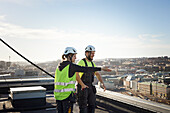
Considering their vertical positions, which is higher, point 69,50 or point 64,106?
point 69,50

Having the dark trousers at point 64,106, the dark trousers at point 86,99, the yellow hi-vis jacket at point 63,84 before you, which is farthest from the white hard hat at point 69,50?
the dark trousers at point 86,99

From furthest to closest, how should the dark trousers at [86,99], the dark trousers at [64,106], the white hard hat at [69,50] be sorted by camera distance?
the dark trousers at [86,99], the white hard hat at [69,50], the dark trousers at [64,106]

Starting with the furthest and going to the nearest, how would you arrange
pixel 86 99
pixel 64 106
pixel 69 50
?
pixel 86 99
pixel 69 50
pixel 64 106

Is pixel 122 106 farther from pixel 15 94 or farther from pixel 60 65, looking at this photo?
pixel 15 94

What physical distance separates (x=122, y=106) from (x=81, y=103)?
64.9 inches

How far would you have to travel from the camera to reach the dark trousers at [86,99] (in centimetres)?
447

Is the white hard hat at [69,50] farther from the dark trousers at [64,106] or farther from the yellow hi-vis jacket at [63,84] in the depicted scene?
the dark trousers at [64,106]

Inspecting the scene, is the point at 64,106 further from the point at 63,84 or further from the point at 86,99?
the point at 86,99

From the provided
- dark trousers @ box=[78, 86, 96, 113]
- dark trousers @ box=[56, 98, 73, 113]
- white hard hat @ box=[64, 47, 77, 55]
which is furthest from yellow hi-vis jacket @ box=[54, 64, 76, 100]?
dark trousers @ box=[78, 86, 96, 113]

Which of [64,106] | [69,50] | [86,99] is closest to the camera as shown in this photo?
[64,106]

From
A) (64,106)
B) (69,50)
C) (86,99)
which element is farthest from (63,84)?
(86,99)

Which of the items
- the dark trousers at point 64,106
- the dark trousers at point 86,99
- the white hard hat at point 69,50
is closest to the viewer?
the dark trousers at point 64,106

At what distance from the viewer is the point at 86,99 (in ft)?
14.8

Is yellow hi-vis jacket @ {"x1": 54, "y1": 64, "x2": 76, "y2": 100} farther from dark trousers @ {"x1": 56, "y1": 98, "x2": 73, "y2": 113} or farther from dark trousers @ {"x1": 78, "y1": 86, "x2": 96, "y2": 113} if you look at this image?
dark trousers @ {"x1": 78, "y1": 86, "x2": 96, "y2": 113}
